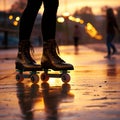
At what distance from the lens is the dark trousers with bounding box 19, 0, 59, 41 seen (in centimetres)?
662

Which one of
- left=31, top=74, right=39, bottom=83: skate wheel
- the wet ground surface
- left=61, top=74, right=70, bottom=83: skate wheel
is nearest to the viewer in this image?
the wet ground surface

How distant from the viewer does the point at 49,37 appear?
6680 millimetres

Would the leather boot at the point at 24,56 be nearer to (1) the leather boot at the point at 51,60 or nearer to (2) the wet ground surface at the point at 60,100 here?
(1) the leather boot at the point at 51,60

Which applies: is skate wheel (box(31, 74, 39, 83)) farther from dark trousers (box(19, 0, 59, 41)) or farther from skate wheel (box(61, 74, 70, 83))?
dark trousers (box(19, 0, 59, 41))

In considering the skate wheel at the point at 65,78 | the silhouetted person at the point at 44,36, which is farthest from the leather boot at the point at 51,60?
the skate wheel at the point at 65,78

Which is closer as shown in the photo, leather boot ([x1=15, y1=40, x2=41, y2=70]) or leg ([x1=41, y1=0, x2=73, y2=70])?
leg ([x1=41, y1=0, x2=73, y2=70])

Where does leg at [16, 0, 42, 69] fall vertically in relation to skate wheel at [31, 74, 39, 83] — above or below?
above

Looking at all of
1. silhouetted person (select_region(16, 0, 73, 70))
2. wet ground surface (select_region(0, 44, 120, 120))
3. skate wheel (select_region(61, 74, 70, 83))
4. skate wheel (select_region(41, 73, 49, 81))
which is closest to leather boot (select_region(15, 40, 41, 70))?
silhouetted person (select_region(16, 0, 73, 70))

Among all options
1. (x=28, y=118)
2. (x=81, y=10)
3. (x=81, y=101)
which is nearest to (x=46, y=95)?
(x=81, y=101)

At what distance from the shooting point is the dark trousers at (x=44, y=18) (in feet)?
21.7

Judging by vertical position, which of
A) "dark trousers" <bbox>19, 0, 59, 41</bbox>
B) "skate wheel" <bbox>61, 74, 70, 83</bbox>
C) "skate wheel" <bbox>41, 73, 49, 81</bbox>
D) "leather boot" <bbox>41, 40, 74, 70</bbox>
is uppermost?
"dark trousers" <bbox>19, 0, 59, 41</bbox>

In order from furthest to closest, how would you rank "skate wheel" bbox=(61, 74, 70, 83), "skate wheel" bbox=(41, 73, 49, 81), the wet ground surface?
1. "skate wheel" bbox=(41, 73, 49, 81)
2. "skate wheel" bbox=(61, 74, 70, 83)
3. the wet ground surface

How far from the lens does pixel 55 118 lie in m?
3.75

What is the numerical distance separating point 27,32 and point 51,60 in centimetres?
49
